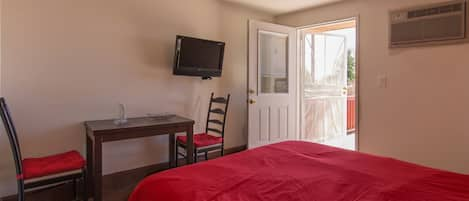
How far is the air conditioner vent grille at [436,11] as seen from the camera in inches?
105

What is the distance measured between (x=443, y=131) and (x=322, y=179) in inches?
84.6

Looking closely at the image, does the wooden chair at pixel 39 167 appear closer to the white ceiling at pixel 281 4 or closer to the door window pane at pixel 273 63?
the door window pane at pixel 273 63

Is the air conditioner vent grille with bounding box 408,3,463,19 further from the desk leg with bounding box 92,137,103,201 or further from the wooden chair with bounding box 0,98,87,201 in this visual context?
the wooden chair with bounding box 0,98,87,201

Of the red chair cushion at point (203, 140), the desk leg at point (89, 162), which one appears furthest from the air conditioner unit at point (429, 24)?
the desk leg at point (89, 162)

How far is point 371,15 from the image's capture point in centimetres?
330

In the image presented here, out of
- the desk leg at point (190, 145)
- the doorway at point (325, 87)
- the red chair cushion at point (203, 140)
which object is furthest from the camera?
the doorway at point (325, 87)

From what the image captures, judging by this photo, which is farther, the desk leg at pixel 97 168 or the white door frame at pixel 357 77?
the white door frame at pixel 357 77

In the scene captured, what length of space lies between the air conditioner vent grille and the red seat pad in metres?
3.52

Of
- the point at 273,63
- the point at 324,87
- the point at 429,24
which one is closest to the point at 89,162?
the point at 273,63

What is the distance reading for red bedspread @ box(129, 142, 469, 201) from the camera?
1266 mm

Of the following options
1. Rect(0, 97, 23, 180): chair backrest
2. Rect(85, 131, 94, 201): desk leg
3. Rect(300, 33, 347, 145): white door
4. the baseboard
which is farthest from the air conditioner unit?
Rect(0, 97, 23, 180): chair backrest

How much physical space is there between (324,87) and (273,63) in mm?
1493

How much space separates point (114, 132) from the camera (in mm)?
2391

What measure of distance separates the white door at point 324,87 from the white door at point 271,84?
31 cm
